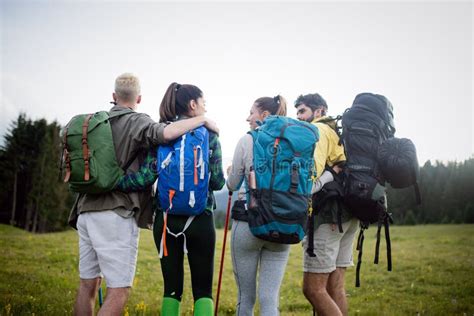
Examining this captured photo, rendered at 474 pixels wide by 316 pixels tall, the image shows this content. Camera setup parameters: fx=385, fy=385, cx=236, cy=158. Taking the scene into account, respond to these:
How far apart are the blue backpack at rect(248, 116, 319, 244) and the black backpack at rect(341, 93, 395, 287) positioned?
764mm

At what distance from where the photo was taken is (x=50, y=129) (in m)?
58.4

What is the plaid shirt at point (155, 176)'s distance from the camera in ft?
12.9

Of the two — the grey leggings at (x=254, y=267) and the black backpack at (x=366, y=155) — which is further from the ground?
the black backpack at (x=366, y=155)

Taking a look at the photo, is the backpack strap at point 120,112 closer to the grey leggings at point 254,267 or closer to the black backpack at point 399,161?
the grey leggings at point 254,267

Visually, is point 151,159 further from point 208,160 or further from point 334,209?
point 334,209

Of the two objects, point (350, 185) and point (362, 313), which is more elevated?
point (350, 185)

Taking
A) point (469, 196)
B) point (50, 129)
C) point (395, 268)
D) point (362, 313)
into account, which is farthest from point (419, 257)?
point (50, 129)

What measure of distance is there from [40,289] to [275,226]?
20.5ft

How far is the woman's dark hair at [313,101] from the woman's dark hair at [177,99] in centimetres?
175

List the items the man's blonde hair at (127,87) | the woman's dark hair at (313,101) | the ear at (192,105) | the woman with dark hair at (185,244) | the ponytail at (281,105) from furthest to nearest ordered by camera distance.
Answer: the woman's dark hair at (313,101)
the ponytail at (281,105)
the man's blonde hair at (127,87)
the ear at (192,105)
the woman with dark hair at (185,244)

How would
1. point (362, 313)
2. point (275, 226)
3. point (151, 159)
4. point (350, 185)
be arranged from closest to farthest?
point (275, 226) < point (151, 159) < point (350, 185) < point (362, 313)

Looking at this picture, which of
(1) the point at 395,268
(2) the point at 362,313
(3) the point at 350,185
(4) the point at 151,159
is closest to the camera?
(4) the point at 151,159

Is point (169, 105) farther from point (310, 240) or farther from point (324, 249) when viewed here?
point (324, 249)

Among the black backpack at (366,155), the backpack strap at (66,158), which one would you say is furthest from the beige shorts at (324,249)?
the backpack strap at (66,158)
